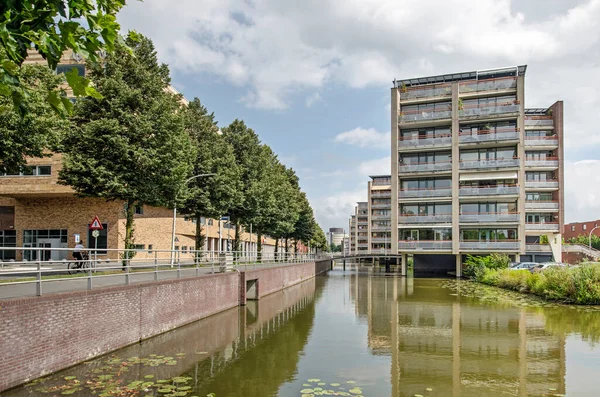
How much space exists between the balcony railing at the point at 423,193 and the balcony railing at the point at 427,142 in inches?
180

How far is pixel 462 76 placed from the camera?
171ft

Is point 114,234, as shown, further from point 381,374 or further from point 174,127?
point 381,374

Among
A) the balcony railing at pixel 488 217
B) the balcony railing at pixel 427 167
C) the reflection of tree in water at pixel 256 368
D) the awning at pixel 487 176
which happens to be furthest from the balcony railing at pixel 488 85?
the reflection of tree in water at pixel 256 368

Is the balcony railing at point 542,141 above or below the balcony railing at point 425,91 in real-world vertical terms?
below

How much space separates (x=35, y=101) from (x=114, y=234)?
23118mm

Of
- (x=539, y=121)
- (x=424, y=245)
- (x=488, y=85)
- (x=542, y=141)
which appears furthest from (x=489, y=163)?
(x=539, y=121)

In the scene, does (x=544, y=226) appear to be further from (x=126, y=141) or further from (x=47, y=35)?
(x=47, y=35)

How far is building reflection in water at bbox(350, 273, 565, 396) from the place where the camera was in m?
10.6

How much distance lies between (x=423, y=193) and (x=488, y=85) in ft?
42.5

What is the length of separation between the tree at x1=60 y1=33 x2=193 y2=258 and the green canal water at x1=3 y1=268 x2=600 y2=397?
21.9 ft

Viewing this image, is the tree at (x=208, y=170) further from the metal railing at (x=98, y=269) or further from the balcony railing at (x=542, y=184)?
the balcony railing at (x=542, y=184)

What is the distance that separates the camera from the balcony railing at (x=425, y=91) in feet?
159

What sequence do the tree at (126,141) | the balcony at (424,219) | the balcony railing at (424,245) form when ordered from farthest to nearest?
the balcony at (424,219) < the balcony railing at (424,245) < the tree at (126,141)

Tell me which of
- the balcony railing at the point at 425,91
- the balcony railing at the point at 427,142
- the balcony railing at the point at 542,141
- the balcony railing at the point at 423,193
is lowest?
the balcony railing at the point at 423,193
